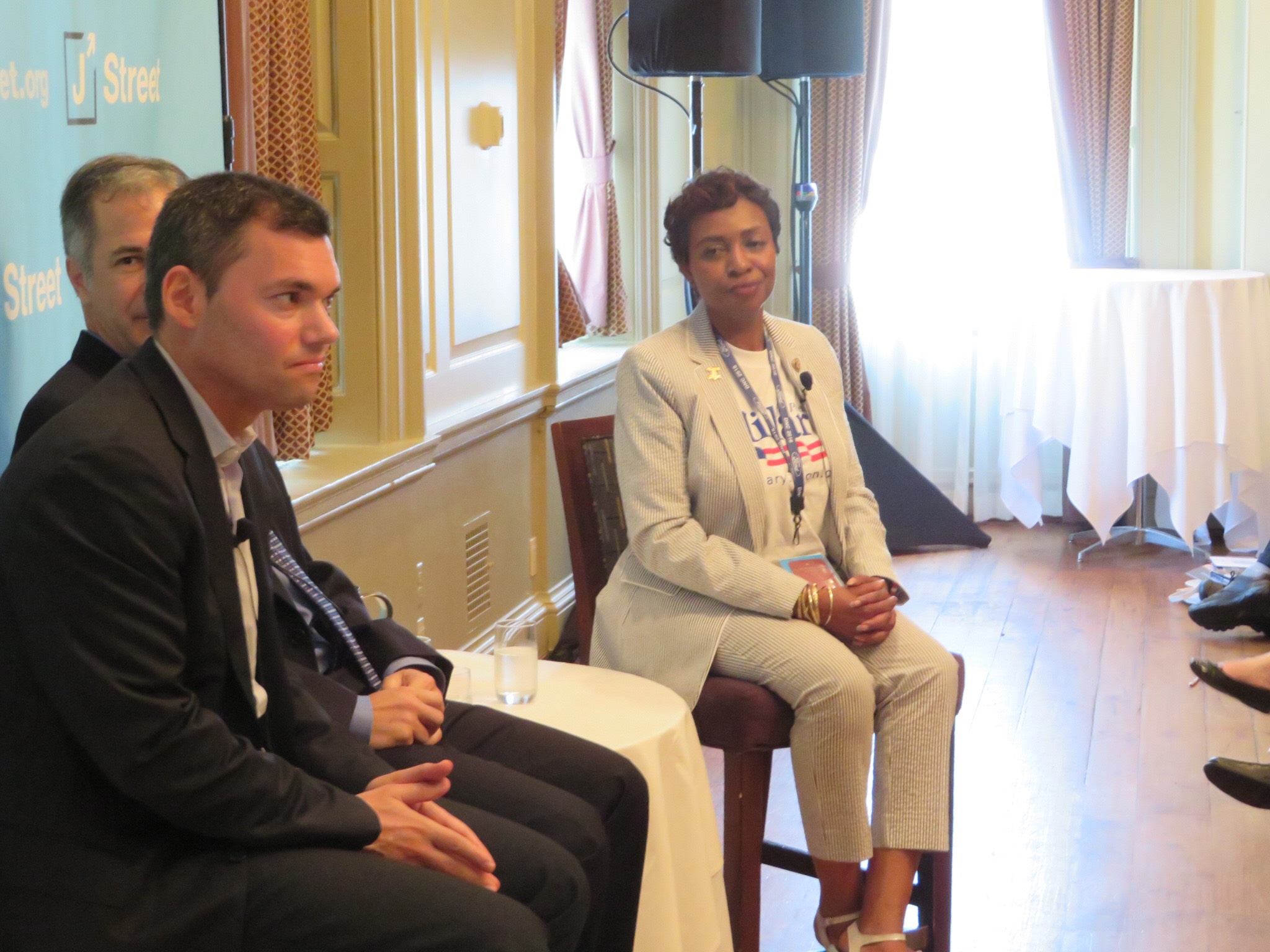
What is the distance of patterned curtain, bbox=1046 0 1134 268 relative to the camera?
5676 mm

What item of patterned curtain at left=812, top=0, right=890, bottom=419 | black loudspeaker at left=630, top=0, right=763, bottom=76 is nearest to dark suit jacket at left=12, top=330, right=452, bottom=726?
black loudspeaker at left=630, top=0, right=763, bottom=76

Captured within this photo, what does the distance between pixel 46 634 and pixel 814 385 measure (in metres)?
1.53

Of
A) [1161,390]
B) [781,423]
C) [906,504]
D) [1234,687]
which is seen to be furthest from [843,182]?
[1234,687]

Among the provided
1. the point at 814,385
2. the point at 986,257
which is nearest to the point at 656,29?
the point at 814,385

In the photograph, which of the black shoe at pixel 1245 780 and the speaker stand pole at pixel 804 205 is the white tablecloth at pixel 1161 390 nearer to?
the speaker stand pole at pixel 804 205

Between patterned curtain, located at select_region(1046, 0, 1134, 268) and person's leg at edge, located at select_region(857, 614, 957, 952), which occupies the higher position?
patterned curtain, located at select_region(1046, 0, 1134, 268)

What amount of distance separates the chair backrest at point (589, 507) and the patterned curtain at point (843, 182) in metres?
3.50

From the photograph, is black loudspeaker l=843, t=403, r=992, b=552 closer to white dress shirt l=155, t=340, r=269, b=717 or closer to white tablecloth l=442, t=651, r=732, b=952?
white tablecloth l=442, t=651, r=732, b=952

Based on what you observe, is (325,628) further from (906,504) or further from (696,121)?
(906,504)

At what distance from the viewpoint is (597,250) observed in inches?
182

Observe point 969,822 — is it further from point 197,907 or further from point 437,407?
point 197,907

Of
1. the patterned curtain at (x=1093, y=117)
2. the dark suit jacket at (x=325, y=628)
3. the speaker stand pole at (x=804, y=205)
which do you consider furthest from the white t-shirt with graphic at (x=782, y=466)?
the patterned curtain at (x=1093, y=117)

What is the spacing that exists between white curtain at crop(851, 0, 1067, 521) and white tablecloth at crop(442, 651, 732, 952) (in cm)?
419

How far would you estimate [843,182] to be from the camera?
19.7 feet
